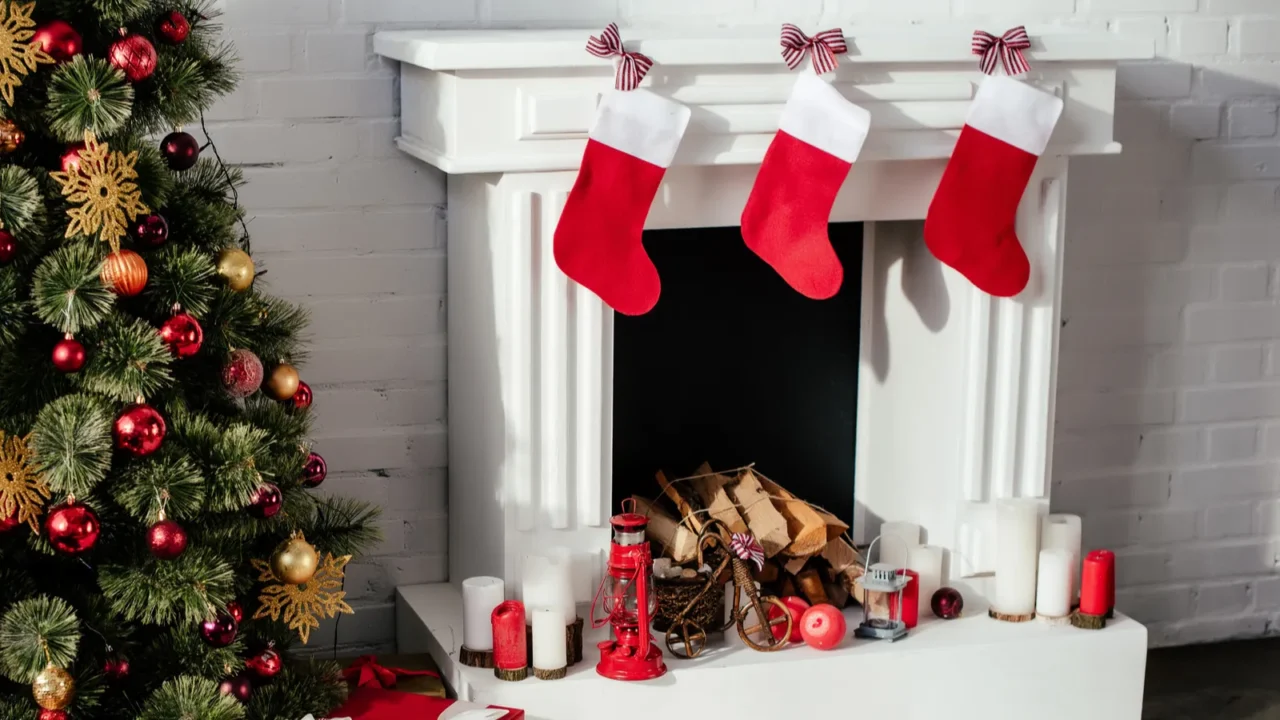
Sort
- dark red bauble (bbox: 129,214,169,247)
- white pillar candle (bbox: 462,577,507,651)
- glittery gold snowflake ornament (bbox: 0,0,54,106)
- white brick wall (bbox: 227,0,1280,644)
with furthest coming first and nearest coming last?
white brick wall (bbox: 227,0,1280,644), white pillar candle (bbox: 462,577,507,651), dark red bauble (bbox: 129,214,169,247), glittery gold snowflake ornament (bbox: 0,0,54,106)

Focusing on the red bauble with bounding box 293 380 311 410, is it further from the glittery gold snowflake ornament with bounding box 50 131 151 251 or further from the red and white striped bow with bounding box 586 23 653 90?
the red and white striped bow with bounding box 586 23 653 90

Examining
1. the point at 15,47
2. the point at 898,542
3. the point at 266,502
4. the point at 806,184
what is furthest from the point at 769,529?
the point at 15,47

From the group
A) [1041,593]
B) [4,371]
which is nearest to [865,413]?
[1041,593]

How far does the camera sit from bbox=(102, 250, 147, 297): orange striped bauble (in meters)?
1.69

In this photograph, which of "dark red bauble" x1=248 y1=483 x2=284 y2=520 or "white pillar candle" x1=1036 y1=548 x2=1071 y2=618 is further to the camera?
"white pillar candle" x1=1036 y1=548 x2=1071 y2=618

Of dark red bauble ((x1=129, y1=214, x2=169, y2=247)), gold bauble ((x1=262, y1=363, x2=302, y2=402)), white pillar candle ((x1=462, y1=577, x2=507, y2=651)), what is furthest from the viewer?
white pillar candle ((x1=462, y1=577, x2=507, y2=651))

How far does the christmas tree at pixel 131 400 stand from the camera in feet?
5.50

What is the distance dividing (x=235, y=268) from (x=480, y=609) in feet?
2.13

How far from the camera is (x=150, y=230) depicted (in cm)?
175

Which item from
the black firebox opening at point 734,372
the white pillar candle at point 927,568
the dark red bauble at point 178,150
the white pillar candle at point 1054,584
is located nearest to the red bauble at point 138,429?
the dark red bauble at point 178,150

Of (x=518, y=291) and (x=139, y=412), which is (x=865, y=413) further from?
(x=139, y=412)

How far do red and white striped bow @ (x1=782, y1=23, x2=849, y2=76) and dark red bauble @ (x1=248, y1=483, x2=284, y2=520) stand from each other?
94 cm

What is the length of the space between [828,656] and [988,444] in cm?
47

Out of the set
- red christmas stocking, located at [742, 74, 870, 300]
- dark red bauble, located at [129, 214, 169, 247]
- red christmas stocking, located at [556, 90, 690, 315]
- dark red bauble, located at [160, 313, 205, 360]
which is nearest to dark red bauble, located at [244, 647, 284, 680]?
dark red bauble, located at [160, 313, 205, 360]
